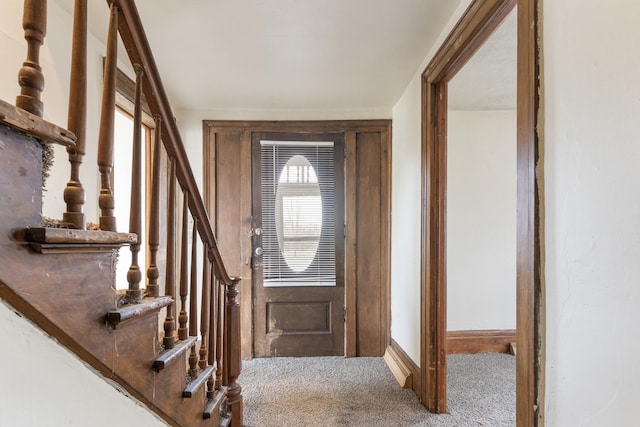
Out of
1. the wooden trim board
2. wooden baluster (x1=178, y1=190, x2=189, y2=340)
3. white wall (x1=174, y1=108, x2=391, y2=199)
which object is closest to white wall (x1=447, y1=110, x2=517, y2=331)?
the wooden trim board

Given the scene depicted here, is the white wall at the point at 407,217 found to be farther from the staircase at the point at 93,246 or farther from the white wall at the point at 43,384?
the white wall at the point at 43,384

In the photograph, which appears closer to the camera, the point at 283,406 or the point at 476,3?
the point at 476,3

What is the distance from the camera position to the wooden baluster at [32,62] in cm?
64

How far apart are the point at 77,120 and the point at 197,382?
3.53ft

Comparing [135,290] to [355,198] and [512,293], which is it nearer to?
[355,198]

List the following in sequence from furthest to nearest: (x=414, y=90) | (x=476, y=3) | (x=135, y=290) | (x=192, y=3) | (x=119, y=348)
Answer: (x=414, y=90) → (x=192, y=3) → (x=476, y=3) → (x=135, y=290) → (x=119, y=348)

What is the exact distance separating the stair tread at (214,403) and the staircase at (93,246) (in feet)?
0.20

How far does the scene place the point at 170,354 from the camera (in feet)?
3.64

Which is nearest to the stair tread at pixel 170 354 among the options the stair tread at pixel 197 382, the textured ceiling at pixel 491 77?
the stair tread at pixel 197 382

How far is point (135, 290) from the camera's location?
38.5 inches

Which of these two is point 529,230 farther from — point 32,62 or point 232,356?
point 232,356
